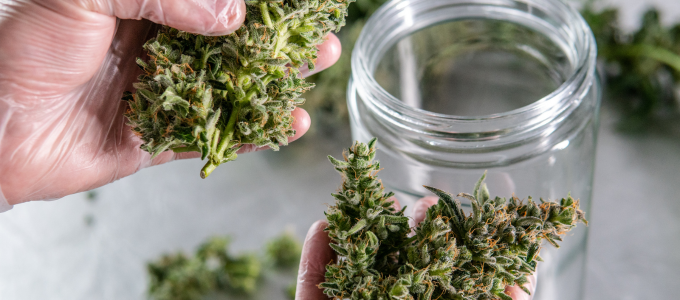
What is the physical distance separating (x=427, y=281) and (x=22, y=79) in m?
0.59

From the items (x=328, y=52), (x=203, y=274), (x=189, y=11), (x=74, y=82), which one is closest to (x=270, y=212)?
(x=203, y=274)

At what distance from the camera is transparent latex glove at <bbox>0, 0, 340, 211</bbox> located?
0.67 m

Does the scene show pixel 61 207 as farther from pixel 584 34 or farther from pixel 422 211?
pixel 584 34

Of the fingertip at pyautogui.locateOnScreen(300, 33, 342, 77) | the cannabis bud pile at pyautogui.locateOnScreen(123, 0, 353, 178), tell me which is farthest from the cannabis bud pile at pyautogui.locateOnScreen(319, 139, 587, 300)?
the fingertip at pyautogui.locateOnScreen(300, 33, 342, 77)

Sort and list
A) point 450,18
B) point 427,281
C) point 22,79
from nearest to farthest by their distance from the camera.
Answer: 1. point 427,281
2. point 22,79
3. point 450,18

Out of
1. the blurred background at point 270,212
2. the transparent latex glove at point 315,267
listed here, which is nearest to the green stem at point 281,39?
the transparent latex glove at point 315,267

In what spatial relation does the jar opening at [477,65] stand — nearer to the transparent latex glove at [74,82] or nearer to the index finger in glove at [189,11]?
the transparent latex glove at [74,82]

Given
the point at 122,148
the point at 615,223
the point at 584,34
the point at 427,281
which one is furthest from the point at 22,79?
the point at 615,223

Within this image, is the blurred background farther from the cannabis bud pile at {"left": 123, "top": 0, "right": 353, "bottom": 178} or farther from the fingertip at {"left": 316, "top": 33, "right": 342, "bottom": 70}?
the cannabis bud pile at {"left": 123, "top": 0, "right": 353, "bottom": 178}

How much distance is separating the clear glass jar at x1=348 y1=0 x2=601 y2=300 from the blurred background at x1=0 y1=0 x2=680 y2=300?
0.27 metres

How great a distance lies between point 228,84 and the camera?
2.10 feet

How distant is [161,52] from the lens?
0.63 meters

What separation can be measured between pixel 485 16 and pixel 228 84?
612 millimetres

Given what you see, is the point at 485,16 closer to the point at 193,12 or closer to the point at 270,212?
the point at 193,12
